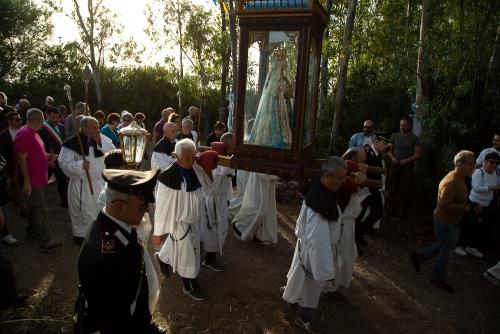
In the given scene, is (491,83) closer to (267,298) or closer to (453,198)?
(453,198)

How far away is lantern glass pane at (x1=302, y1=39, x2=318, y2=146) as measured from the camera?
3908 millimetres

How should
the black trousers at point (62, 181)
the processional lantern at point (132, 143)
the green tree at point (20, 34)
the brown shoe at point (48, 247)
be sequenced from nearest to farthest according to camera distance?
the processional lantern at point (132, 143) < the brown shoe at point (48, 247) < the black trousers at point (62, 181) < the green tree at point (20, 34)

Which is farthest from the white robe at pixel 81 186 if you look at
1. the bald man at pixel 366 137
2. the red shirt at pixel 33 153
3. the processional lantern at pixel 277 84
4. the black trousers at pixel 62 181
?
the bald man at pixel 366 137

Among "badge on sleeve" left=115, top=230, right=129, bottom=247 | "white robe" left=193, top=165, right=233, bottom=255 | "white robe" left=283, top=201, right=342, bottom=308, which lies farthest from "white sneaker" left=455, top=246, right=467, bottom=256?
"badge on sleeve" left=115, top=230, right=129, bottom=247

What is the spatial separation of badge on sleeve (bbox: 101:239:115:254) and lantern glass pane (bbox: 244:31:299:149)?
6.26ft

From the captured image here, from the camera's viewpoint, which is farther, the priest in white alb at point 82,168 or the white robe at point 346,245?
the priest in white alb at point 82,168

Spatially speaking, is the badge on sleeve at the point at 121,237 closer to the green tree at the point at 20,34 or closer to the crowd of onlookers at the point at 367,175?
the crowd of onlookers at the point at 367,175

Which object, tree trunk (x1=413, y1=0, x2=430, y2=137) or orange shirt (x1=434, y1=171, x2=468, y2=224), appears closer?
orange shirt (x1=434, y1=171, x2=468, y2=224)

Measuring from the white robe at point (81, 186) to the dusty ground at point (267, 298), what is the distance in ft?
1.87

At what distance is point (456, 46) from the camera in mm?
8344

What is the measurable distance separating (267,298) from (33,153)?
3.76 m

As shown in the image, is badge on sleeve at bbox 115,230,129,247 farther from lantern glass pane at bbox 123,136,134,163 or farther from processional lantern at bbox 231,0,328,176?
processional lantern at bbox 231,0,328,176

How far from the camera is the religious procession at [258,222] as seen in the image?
280 cm

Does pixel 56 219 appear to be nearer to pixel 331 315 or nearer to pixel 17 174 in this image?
pixel 17 174
